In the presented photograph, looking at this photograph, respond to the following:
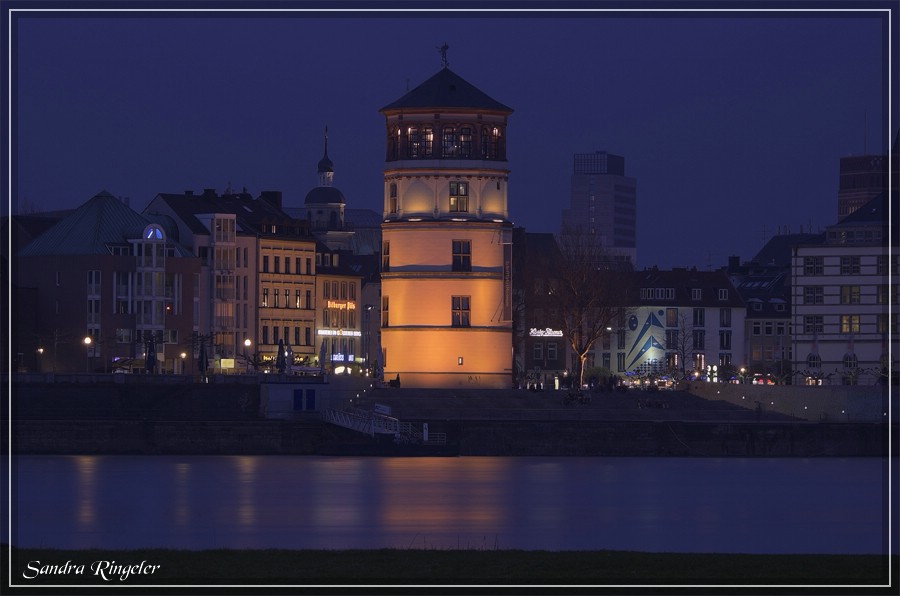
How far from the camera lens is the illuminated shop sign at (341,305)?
479ft

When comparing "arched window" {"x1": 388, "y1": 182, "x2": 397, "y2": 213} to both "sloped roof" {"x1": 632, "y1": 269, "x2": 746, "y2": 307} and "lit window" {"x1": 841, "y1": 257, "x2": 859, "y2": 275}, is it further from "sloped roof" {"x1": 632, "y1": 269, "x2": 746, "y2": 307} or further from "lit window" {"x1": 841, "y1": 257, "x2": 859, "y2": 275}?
"sloped roof" {"x1": 632, "y1": 269, "x2": 746, "y2": 307}

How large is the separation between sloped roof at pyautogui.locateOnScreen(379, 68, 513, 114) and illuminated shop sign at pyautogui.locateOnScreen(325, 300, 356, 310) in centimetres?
4192

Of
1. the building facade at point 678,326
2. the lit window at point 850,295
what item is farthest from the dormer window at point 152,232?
the building facade at point 678,326

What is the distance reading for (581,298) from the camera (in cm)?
11912

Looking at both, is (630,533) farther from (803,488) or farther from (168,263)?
(168,263)

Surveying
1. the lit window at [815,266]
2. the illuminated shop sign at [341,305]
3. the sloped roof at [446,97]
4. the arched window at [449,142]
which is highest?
the sloped roof at [446,97]

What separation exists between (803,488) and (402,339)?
39.1 meters

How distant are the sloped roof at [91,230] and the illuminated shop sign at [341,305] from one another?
28.1 metres

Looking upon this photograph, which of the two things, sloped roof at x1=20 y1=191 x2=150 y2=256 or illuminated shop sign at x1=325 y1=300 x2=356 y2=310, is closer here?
sloped roof at x1=20 y1=191 x2=150 y2=256

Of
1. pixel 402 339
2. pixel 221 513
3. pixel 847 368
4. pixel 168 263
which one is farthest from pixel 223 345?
pixel 221 513

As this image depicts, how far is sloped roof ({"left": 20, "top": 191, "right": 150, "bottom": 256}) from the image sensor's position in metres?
115

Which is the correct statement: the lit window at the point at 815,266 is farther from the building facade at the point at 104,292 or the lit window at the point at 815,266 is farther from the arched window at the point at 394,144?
the building facade at the point at 104,292

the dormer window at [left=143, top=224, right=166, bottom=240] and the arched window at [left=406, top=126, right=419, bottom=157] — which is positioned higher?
the arched window at [left=406, top=126, right=419, bottom=157]

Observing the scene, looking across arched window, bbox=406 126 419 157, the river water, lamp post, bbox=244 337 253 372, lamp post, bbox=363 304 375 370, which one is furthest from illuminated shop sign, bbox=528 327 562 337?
the river water
